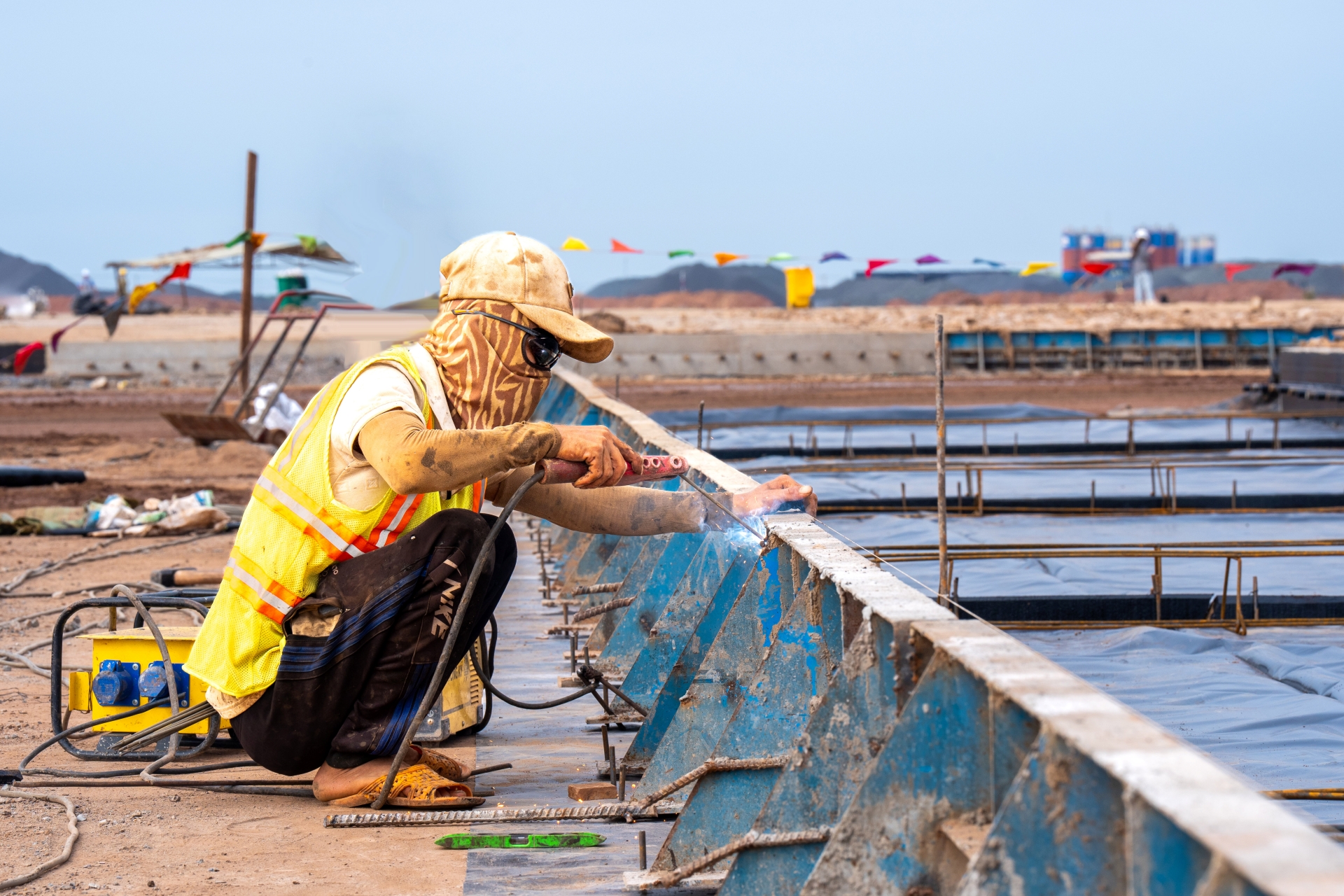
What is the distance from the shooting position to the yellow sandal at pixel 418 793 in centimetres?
350

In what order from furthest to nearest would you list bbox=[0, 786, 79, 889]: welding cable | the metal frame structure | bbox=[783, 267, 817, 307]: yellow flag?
bbox=[783, 267, 817, 307]: yellow flag
the metal frame structure
bbox=[0, 786, 79, 889]: welding cable

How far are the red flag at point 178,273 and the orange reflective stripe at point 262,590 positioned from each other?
15.7 metres

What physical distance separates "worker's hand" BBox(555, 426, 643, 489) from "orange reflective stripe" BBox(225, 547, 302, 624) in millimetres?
811

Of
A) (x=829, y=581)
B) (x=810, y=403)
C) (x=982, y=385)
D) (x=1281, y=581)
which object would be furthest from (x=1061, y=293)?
(x=829, y=581)

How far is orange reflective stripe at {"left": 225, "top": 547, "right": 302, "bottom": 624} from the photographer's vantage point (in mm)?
3436

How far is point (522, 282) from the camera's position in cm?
358

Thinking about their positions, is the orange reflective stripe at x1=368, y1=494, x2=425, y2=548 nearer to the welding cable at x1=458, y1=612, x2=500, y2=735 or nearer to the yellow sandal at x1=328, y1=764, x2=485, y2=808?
the welding cable at x1=458, y1=612, x2=500, y2=735

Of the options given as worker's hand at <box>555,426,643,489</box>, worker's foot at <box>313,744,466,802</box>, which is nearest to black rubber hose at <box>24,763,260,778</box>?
worker's foot at <box>313,744,466,802</box>

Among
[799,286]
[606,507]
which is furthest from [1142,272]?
[606,507]

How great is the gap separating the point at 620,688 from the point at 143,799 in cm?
150

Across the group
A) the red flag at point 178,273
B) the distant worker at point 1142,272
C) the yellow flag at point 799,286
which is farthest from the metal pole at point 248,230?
the distant worker at point 1142,272

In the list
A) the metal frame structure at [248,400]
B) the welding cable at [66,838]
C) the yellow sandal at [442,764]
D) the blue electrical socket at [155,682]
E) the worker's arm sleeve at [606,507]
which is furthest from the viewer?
the metal frame structure at [248,400]

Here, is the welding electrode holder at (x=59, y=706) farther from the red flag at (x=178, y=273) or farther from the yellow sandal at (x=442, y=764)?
the red flag at (x=178, y=273)

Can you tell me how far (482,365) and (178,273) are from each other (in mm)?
16554
